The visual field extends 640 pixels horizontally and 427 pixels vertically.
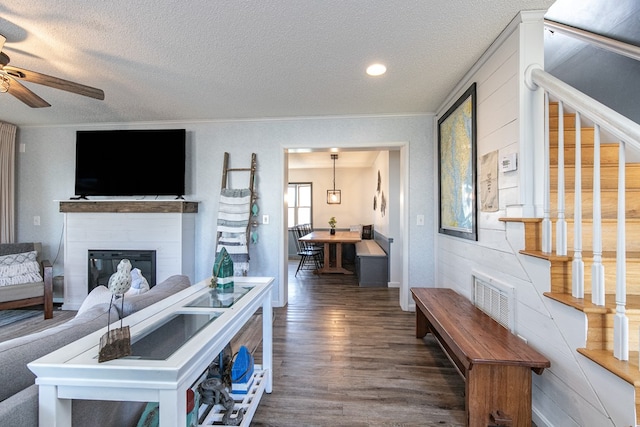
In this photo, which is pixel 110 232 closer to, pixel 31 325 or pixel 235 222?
pixel 31 325

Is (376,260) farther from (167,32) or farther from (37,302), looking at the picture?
(37,302)

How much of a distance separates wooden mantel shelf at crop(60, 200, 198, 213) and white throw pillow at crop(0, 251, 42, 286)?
658mm

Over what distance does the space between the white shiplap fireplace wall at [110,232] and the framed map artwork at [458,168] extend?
3.03 meters

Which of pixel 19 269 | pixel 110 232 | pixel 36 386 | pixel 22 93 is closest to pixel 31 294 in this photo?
pixel 19 269

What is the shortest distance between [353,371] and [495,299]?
1.17 meters

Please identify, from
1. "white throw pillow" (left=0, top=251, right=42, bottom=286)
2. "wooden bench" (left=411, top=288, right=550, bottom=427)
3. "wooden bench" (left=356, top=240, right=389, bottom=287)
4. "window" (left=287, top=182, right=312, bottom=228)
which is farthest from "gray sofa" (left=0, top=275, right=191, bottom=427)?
"window" (left=287, top=182, right=312, bottom=228)

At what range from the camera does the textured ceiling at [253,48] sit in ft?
5.59

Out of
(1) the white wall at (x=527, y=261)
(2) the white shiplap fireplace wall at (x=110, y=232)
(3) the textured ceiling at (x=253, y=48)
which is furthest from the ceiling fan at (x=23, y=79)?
(1) the white wall at (x=527, y=261)

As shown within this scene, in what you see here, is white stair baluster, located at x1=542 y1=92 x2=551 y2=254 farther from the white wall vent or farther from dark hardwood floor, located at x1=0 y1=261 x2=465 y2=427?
dark hardwood floor, located at x1=0 y1=261 x2=465 y2=427

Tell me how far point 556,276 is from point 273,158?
119 inches

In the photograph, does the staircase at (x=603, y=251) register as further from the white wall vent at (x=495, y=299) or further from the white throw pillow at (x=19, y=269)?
the white throw pillow at (x=19, y=269)

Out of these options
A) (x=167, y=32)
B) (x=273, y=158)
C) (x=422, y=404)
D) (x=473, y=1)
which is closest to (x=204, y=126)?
(x=273, y=158)

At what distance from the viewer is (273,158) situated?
3.67 m

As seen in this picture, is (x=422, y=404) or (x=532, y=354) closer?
(x=532, y=354)
